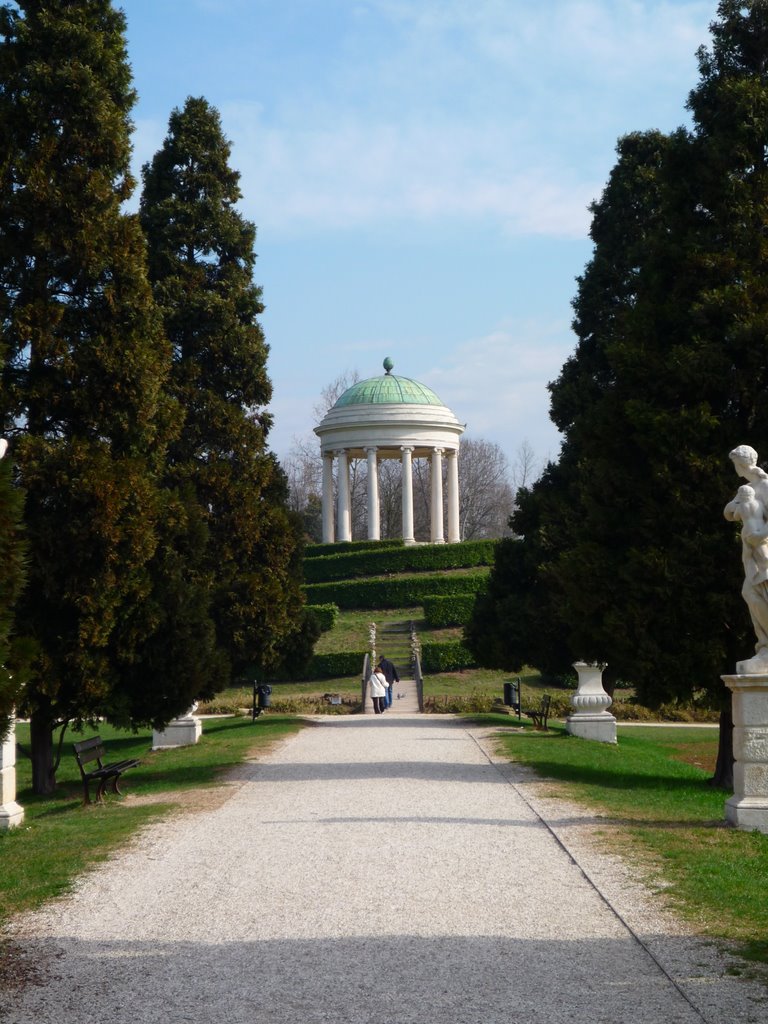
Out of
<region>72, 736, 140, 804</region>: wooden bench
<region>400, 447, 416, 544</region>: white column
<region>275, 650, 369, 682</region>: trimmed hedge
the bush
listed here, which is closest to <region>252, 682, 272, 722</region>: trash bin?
the bush

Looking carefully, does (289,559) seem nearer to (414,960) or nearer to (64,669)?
(64,669)

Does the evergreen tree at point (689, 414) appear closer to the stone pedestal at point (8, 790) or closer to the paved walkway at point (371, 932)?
the paved walkway at point (371, 932)

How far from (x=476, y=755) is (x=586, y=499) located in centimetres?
455

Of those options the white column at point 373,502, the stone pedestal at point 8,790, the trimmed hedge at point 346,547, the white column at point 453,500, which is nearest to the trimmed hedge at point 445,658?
the trimmed hedge at point 346,547

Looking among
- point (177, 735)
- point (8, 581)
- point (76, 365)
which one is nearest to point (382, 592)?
point (177, 735)

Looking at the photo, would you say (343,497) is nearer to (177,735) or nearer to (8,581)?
(177,735)

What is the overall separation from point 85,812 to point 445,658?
88.2 ft

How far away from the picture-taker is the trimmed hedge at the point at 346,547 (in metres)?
58.2

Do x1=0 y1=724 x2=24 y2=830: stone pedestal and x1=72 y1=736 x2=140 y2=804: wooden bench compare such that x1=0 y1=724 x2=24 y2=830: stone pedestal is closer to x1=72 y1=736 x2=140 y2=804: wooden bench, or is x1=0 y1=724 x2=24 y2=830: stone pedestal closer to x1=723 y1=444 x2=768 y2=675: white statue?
x1=72 y1=736 x2=140 y2=804: wooden bench

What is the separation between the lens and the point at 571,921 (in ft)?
24.5

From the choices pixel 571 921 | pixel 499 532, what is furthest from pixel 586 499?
pixel 499 532

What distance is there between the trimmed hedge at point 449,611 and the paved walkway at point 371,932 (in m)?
34.2

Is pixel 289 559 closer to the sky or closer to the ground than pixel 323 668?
closer to the sky

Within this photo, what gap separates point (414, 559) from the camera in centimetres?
5488
